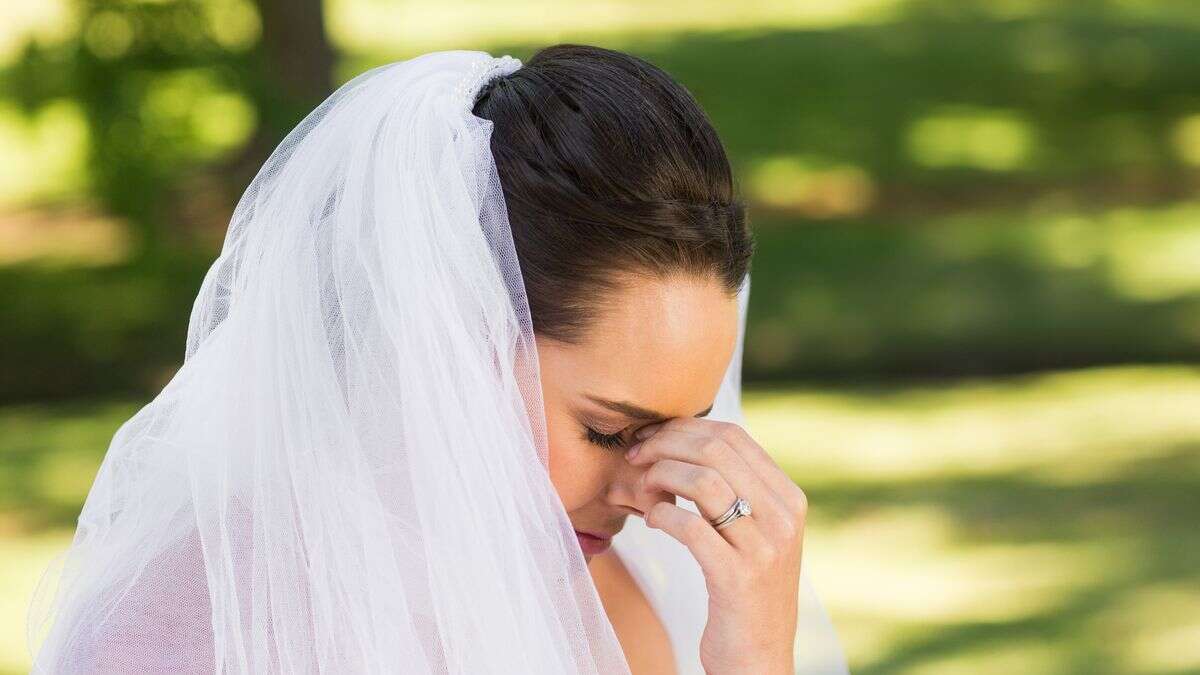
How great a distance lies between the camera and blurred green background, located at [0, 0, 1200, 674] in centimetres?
548

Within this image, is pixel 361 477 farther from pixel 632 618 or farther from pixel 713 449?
pixel 632 618

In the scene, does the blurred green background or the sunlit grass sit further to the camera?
the blurred green background

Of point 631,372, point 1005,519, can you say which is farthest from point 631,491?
point 1005,519

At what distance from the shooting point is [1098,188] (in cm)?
1053

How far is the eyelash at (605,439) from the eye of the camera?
2.10m

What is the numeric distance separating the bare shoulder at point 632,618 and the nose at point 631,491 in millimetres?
509

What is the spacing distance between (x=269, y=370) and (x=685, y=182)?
2.14 feet

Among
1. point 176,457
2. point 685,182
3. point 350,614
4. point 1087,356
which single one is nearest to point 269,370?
point 176,457

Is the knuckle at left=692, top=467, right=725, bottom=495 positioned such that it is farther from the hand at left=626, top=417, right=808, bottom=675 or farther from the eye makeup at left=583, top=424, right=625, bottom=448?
the eye makeup at left=583, top=424, right=625, bottom=448

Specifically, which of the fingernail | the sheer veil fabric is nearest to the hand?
the fingernail

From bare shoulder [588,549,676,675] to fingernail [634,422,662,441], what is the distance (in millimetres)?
600

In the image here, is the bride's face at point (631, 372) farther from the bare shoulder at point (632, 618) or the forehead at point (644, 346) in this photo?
the bare shoulder at point (632, 618)

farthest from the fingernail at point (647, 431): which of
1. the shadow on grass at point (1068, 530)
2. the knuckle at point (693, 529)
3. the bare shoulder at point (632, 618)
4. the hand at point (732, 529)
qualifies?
the shadow on grass at point (1068, 530)

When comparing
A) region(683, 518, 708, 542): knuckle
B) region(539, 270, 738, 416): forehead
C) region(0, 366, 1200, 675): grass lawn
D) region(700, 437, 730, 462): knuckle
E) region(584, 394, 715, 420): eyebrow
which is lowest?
region(0, 366, 1200, 675): grass lawn
